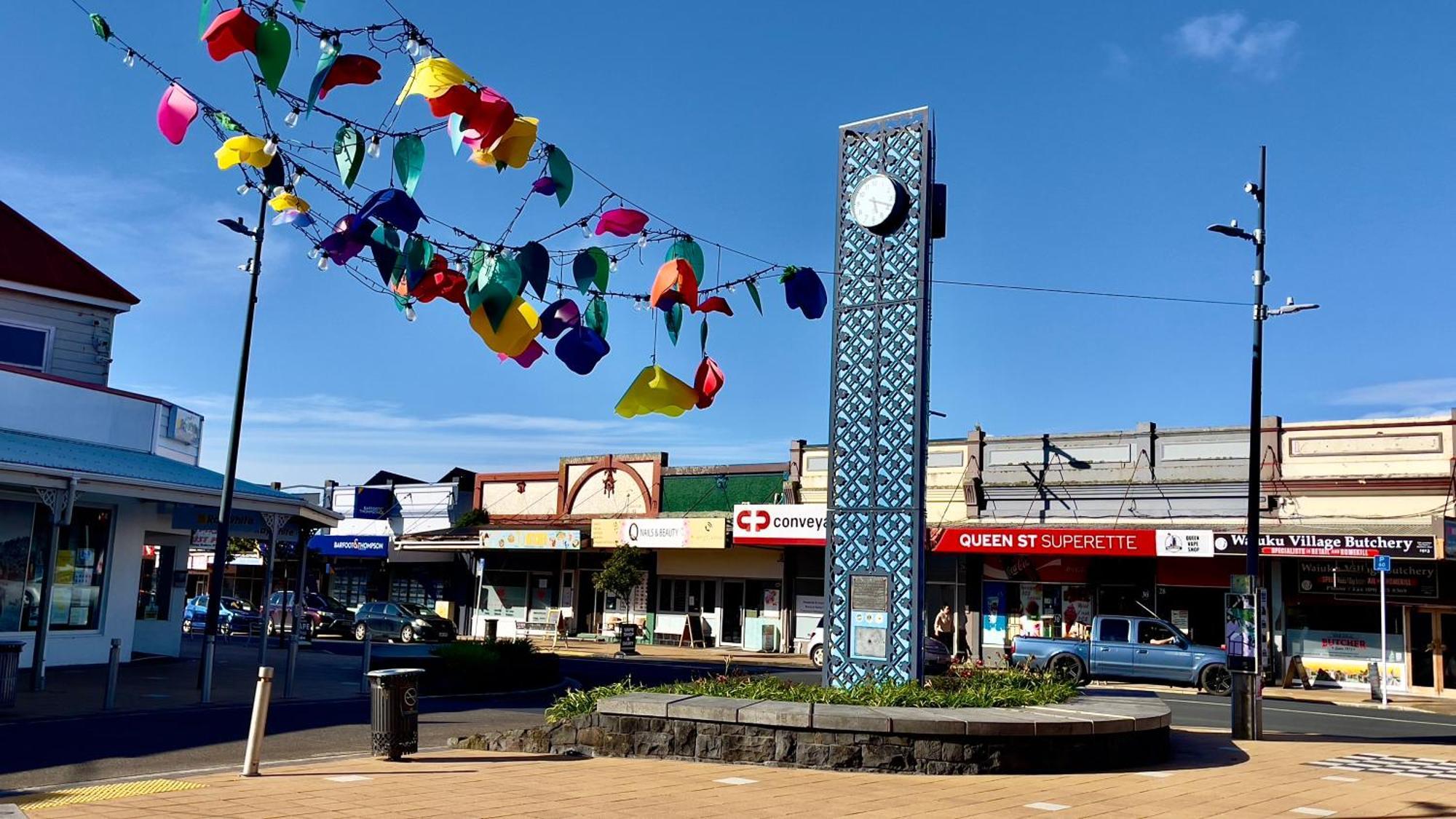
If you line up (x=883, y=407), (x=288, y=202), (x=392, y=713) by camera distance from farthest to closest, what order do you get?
(x=883, y=407), (x=392, y=713), (x=288, y=202)

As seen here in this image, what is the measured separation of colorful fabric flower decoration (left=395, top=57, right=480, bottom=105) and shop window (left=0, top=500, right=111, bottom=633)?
48.0 feet

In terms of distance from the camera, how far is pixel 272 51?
7180 millimetres

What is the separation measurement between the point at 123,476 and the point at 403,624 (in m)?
17.1

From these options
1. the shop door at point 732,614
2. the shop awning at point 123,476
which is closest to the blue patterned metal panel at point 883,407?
the shop awning at point 123,476

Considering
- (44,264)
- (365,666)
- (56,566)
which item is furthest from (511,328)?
(44,264)

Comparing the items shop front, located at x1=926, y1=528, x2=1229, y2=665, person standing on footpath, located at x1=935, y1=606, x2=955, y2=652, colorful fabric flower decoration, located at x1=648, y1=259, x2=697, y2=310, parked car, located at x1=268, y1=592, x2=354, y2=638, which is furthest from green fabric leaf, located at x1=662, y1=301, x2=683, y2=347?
parked car, located at x1=268, y1=592, x2=354, y2=638

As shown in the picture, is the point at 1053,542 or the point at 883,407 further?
the point at 1053,542

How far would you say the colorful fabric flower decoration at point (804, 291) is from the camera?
12.0m

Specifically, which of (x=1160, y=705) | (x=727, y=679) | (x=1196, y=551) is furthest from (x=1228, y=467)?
(x=727, y=679)

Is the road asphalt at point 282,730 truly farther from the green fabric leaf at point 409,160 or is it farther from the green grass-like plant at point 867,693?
the green fabric leaf at point 409,160

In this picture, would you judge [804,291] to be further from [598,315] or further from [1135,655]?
[1135,655]

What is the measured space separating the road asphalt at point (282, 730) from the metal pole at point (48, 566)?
2584mm

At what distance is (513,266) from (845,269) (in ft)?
19.5

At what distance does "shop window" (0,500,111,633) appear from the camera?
20.1 metres
